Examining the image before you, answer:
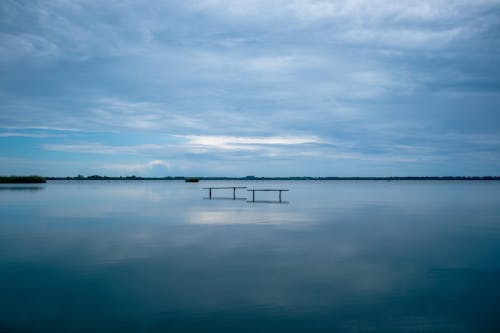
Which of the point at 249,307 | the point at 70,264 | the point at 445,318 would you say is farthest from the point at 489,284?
the point at 70,264

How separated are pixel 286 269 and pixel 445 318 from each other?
5774 mm

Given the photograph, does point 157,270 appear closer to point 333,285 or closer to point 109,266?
point 109,266

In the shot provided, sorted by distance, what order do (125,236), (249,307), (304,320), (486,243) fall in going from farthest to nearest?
1. (125,236)
2. (486,243)
3. (249,307)
4. (304,320)

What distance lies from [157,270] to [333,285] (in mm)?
5963

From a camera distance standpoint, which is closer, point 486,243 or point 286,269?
point 286,269

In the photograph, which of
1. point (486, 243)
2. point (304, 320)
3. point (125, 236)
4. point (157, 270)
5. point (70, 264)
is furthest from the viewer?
point (125, 236)

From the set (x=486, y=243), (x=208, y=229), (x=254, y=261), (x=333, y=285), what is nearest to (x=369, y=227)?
(x=486, y=243)

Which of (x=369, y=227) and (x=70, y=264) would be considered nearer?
(x=70, y=264)

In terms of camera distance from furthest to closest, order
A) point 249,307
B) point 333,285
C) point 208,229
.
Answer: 1. point 208,229
2. point 333,285
3. point 249,307

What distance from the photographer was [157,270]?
1405cm

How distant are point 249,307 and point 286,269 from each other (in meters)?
4.21

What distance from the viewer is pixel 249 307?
10.2 metres

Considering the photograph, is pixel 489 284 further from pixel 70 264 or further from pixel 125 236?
pixel 125 236

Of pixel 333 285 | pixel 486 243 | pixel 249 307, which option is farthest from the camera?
pixel 486 243
